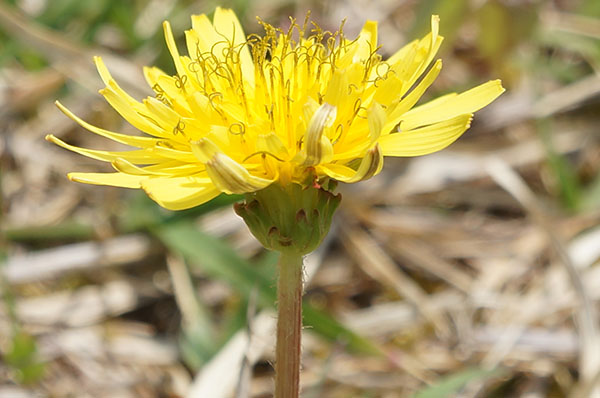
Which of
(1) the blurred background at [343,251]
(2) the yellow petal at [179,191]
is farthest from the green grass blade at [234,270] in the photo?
(2) the yellow petal at [179,191]

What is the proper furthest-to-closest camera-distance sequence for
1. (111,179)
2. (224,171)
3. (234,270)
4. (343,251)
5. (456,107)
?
(343,251)
(234,270)
(456,107)
(111,179)
(224,171)

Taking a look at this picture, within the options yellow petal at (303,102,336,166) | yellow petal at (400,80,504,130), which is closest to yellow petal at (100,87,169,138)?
yellow petal at (303,102,336,166)

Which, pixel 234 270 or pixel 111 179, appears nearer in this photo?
pixel 111 179

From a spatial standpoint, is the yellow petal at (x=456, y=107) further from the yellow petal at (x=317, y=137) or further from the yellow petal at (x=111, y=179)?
the yellow petal at (x=111, y=179)

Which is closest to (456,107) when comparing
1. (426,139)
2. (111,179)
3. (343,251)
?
(426,139)

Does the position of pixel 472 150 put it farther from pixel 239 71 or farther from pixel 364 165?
pixel 364 165

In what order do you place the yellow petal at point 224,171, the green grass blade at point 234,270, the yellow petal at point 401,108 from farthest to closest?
the green grass blade at point 234,270 < the yellow petal at point 401,108 < the yellow petal at point 224,171

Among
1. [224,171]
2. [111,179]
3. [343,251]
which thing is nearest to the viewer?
[224,171]

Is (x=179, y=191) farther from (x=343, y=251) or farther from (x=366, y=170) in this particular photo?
Answer: (x=343, y=251)
